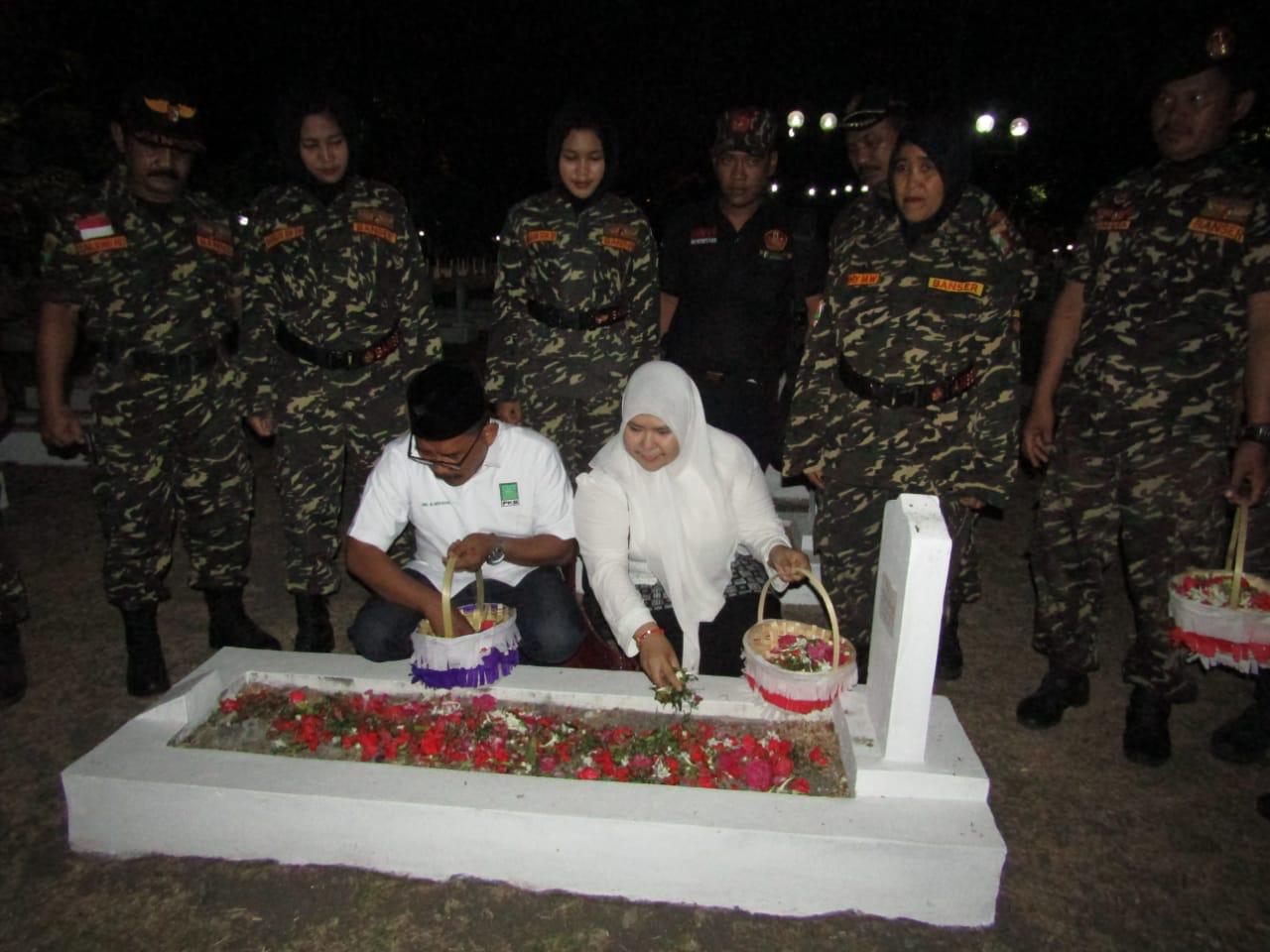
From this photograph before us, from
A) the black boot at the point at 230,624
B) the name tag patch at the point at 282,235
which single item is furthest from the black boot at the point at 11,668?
the name tag patch at the point at 282,235

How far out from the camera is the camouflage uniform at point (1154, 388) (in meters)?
3.06

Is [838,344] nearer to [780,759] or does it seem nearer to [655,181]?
[780,759]

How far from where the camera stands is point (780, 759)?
106 inches

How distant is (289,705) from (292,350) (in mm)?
1676

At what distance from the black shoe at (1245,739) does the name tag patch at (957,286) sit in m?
2.00

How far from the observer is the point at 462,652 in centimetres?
283

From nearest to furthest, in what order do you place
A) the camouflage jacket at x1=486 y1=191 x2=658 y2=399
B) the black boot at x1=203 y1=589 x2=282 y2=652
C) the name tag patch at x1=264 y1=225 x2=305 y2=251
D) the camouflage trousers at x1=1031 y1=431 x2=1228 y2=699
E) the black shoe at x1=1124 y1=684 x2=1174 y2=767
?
1. the camouflage trousers at x1=1031 y1=431 x2=1228 y2=699
2. the black shoe at x1=1124 y1=684 x2=1174 y2=767
3. the name tag patch at x1=264 y1=225 x2=305 y2=251
4. the black boot at x1=203 y1=589 x2=282 y2=652
5. the camouflage jacket at x1=486 y1=191 x2=658 y2=399

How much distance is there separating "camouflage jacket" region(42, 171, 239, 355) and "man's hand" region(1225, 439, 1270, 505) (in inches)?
167

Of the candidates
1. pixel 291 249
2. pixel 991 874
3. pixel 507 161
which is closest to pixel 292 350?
pixel 291 249

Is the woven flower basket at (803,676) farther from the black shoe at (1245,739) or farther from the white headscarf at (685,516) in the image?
the black shoe at (1245,739)

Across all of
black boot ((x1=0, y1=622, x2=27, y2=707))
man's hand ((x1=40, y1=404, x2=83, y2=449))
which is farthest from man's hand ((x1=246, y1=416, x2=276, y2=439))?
black boot ((x1=0, y1=622, x2=27, y2=707))

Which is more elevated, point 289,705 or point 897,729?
point 897,729

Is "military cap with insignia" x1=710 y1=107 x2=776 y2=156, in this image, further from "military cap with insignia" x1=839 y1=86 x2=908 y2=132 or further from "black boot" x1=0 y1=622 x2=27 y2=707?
"black boot" x1=0 y1=622 x2=27 y2=707

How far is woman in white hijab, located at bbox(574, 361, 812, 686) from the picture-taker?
126 inches
